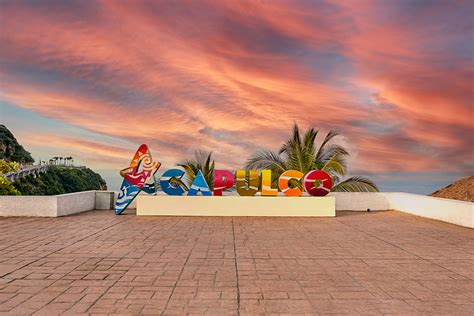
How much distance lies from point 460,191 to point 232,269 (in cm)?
A: 1893

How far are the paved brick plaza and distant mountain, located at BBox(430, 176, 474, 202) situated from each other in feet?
30.5

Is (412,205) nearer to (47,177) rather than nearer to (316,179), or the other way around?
(316,179)

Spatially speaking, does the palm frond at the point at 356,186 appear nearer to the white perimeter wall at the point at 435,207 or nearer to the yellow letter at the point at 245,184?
the white perimeter wall at the point at 435,207

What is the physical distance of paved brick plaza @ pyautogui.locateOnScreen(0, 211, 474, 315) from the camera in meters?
5.06

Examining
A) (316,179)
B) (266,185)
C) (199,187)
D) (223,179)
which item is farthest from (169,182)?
(316,179)

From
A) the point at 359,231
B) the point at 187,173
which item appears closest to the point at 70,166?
the point at 187,173

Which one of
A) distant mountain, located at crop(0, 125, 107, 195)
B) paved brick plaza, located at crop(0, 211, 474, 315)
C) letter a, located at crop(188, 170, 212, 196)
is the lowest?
paved brick plaza, located at crop(0, 211, 474, 315)

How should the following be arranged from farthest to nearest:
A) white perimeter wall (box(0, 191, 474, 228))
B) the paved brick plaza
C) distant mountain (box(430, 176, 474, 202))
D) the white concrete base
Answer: distant mountain (box(430, 176, 474, 202))
the white concrete base
white perimeter wall (box(0, 191, 474, 228))
the paved brick plaza

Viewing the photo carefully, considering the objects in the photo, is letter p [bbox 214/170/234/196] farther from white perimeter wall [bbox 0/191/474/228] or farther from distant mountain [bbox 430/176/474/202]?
distant mountain [bbox 430/176/474/202]

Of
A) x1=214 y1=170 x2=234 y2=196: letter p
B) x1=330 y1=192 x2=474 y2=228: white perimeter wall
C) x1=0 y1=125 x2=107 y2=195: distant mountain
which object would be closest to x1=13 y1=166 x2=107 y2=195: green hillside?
x1=0 y1=125 x2=107 y2=195: distant mountain

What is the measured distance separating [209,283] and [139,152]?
31.5ft

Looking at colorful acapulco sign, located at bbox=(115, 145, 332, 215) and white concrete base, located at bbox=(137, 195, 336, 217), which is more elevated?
colorful acapulco sign, located at bbox=(115, 145, 332, 215)

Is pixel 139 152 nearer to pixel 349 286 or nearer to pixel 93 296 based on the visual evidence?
pixel 93 296

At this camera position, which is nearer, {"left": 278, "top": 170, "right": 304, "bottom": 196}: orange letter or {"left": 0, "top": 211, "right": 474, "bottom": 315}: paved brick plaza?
{"left": 0, "top": 211, "right": 474, "bottom": 315}: paved brick plaza
